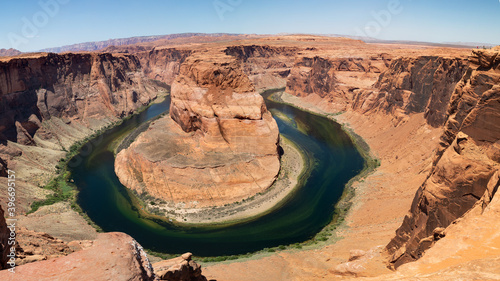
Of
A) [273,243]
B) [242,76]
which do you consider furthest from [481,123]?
[242,76]

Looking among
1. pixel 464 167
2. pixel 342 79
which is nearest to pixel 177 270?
pixel 464 167

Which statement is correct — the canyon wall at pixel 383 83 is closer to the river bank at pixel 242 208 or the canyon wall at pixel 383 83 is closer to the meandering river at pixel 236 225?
the meandering river at pixel 236 225

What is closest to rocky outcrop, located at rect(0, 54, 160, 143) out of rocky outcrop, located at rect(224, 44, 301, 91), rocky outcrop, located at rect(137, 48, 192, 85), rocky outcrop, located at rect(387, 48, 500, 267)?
rocky outcrop, located at rect(137, 48, 192, 85)

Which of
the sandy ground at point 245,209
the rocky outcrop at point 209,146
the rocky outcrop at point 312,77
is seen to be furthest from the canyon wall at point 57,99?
the rocky outcrop at point 312,77

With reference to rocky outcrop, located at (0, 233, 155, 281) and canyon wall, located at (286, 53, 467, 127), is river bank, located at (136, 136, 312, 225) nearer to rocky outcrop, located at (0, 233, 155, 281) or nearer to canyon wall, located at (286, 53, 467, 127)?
rocky outcrop, located at (0, 233, 155, 281)

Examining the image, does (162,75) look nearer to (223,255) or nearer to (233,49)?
(233,49)

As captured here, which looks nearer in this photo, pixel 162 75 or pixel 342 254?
pixel 342 254

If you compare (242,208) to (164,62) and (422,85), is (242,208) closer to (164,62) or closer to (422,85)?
(422,85)
